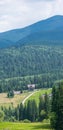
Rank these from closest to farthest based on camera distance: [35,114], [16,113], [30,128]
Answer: [30,128], [35,114], [16,113]

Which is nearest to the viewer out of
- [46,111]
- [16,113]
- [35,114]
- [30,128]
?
[30,128]

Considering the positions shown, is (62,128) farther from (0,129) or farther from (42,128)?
(0,129)

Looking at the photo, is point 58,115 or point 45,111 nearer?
point 58,115

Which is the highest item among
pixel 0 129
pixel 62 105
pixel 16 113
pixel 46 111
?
pixel 62 105

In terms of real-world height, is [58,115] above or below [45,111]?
above

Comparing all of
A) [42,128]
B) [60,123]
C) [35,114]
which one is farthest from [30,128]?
[35,114]

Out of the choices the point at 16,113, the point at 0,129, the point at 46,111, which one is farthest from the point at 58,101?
the point at 16,113

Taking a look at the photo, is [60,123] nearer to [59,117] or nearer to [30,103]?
[59,117]

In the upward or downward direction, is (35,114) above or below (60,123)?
below

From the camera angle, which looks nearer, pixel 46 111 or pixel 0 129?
pixel 0 129

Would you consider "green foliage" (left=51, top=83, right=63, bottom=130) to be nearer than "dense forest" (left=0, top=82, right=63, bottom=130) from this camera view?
Yes

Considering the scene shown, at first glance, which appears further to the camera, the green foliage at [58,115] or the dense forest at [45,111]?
the dense forest at [45,111]
